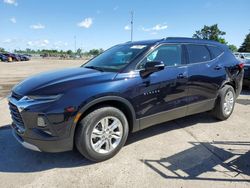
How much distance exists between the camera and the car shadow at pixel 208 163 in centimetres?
287

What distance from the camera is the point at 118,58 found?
397cm

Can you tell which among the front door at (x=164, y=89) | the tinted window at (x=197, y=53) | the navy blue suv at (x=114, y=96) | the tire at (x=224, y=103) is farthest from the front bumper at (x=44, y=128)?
A: the tire at (x=224, y=103)

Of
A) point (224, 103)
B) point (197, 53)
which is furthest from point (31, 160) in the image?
point (224, 103)

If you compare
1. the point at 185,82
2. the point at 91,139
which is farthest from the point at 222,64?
the point at 91,139

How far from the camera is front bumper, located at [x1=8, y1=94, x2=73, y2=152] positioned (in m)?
2.79

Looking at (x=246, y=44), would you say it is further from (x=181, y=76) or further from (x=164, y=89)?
(x=164, y=89)

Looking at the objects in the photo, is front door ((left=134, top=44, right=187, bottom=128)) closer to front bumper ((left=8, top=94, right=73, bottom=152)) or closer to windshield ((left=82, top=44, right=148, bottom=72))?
windshield ((left=82, top=44, right=148, bottom=72))

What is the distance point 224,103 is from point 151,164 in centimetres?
259

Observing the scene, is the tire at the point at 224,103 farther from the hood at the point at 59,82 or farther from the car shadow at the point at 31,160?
the car shadow at the point at 31,160

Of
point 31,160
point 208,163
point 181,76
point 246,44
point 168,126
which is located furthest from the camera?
point 246,44

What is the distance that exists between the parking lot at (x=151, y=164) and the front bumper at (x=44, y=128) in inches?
15.1

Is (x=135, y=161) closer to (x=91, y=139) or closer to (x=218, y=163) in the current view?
(x=91, y=139)

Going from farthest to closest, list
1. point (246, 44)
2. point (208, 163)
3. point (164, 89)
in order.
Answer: point (246, 44) < point (164, 89) < point (208, 163)

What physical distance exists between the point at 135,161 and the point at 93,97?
113cm
